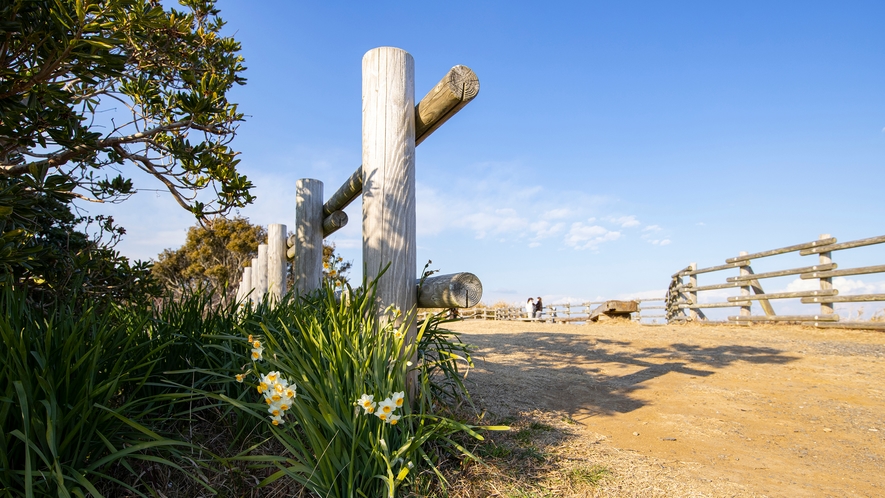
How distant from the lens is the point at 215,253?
17156 mm

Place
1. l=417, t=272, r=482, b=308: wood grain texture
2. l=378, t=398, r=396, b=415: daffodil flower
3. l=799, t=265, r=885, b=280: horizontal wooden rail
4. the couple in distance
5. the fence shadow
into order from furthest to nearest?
the couple in distance → l=799, t=265, r=885, b=280: horizontal wooden rail → the fence shadow → l=417, t=272, r=482, b=308: wood grain texture → l=378, t=398, r=396, b=415: daffodil flower

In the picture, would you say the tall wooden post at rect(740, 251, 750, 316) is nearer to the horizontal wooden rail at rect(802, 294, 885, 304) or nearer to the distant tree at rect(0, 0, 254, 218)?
the horizontal wooden rail at rect(802, 294, 885, 304)

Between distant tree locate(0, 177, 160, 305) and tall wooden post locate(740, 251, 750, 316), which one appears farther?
tall wooden post locate(740, 251, 750, 316)

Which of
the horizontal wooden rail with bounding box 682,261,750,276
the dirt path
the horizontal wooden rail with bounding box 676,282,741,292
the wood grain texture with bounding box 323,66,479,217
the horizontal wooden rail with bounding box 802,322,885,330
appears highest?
the wood grain texture with bounding box 323,66,479,217

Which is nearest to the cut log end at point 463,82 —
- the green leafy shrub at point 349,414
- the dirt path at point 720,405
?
the green leafy shrub at point 349,414

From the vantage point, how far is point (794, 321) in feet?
35.7

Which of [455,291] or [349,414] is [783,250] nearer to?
[455,291]

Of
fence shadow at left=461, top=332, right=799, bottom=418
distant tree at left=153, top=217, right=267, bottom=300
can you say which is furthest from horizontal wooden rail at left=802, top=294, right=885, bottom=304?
distant tree at left=153, top=217, right=267, bottom=300

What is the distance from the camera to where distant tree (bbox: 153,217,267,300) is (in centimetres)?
1608

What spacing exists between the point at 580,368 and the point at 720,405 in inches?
71.6

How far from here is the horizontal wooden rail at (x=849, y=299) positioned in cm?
929

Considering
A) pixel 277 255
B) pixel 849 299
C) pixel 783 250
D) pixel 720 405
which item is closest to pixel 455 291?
pixel 720 405

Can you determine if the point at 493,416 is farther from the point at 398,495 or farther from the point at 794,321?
the point at 794,321

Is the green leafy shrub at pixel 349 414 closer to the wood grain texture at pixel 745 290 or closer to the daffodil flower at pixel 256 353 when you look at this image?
the daffodil flower at pixel 256 353
